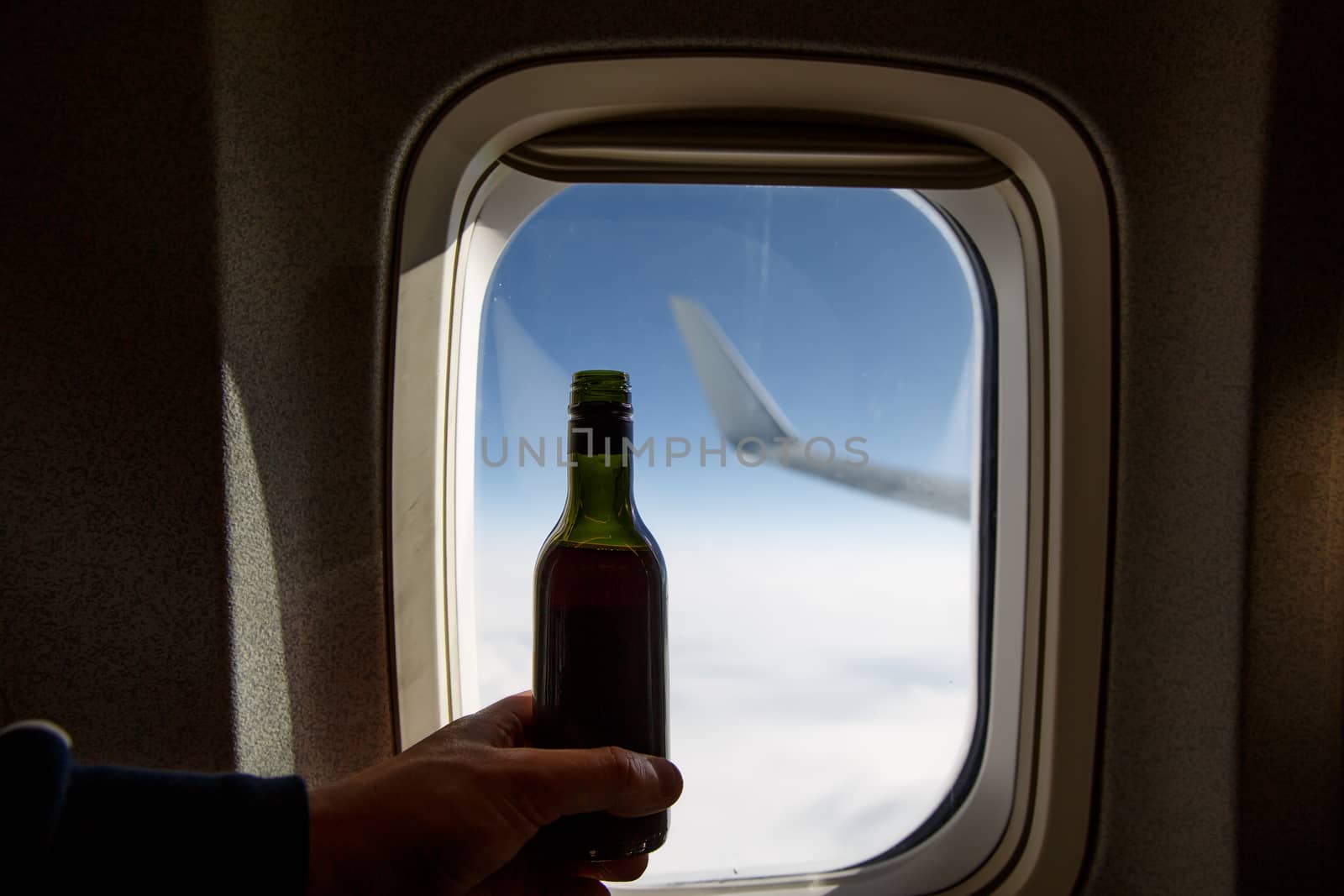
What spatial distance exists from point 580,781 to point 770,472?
51cm

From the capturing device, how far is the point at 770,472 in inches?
37.2

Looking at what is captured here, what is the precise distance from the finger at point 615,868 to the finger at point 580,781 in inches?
3.4

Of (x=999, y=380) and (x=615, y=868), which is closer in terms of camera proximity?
(x=615, y=868)

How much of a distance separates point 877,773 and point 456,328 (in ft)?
2.86

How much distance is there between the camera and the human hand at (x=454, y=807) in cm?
51

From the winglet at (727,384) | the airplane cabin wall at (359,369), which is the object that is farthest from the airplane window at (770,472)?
the airplane cabin wall at (359,369)

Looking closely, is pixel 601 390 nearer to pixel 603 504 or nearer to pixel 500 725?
pixel 603 504

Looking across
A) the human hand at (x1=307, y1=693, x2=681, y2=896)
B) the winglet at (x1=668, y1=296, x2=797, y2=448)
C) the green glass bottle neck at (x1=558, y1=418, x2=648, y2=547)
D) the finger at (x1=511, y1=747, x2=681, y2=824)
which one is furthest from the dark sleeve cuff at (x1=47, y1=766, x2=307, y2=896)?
the winglet at (x1=668, y1=296, x2=797, y2=448)

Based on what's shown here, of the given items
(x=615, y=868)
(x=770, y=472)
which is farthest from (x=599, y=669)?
(x=770, y=472)

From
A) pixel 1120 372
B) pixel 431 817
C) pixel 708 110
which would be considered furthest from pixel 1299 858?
pixel 708 110

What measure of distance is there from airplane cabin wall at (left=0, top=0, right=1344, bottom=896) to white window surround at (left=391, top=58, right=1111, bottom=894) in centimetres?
3

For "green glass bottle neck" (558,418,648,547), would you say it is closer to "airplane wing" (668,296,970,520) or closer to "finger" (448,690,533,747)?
"finger" (448,690,533,747)

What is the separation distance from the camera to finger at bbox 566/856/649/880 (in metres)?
0.61

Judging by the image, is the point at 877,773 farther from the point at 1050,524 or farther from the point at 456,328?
the point at 456,328
